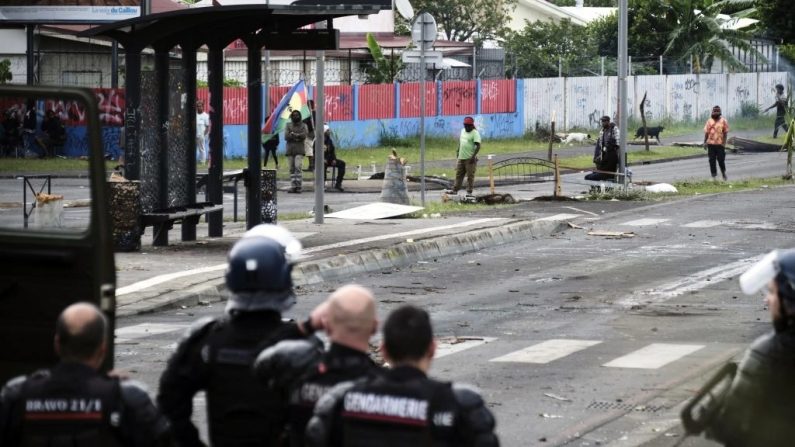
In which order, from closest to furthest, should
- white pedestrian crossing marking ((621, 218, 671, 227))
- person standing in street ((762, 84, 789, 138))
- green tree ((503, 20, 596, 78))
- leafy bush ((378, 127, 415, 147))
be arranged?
white pedestrian crossing marking ((621, 218, 671, 227)) < leafy bush ((378, 127, 415, 147)) < person standing in street ((762, 84, 789, 138)) < green tree ((503, 20, 596, 78))

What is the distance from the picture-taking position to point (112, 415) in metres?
4.86

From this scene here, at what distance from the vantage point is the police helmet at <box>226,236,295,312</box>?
5.47 m

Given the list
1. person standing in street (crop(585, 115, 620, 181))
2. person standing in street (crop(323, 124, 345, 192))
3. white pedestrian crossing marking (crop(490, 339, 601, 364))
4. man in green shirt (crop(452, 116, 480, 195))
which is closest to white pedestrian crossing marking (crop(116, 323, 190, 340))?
white pedestrian crossing marking (crop(490, 339, 601, 364))

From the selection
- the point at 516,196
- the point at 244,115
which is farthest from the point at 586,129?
the point at 516,196

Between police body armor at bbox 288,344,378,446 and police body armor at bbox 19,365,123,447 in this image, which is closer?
police body armor at bbox 19,365,123,447

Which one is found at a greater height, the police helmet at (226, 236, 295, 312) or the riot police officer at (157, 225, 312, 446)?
the police helmet at (226, 236, 295, 312)

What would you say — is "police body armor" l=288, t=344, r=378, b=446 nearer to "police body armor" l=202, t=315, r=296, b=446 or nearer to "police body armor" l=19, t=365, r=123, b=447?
"police body armor" l=202, t=315, r=296, b=446

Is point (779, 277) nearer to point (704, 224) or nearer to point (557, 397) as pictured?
point (557, 397)

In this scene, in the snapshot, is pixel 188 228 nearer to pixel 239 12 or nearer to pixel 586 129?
pixel 239 12

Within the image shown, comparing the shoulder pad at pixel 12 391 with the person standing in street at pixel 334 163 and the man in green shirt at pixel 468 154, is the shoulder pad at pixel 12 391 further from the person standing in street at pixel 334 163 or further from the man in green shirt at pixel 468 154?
the person standing in street at pixel 334 163

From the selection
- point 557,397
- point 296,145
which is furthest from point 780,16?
point 557,397

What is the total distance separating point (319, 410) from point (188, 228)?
15667 millimetres

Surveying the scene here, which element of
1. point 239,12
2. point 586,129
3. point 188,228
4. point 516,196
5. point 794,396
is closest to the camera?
point 794,396

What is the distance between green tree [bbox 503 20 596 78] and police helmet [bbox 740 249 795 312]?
181ft
